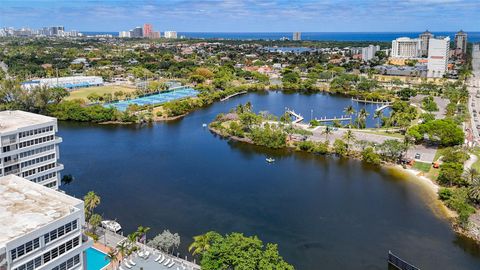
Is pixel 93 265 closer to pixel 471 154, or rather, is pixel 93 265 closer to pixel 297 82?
pixel 471 154

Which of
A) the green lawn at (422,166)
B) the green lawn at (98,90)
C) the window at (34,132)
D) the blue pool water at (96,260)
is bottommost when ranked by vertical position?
the blue pool water at (96,260)

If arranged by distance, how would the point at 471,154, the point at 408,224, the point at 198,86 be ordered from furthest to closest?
the point at 198,86 → the point at 471,154 → the point at 408,224

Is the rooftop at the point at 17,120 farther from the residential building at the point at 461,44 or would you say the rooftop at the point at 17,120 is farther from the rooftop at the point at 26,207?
the residential building at the point at 461,44

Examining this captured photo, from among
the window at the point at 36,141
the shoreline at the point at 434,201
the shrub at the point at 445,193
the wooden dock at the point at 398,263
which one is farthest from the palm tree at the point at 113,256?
the shrub at the point at 445,193

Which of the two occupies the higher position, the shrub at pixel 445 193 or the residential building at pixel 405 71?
the residential building at pixel 405 71

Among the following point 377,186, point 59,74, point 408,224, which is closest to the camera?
point 408,224

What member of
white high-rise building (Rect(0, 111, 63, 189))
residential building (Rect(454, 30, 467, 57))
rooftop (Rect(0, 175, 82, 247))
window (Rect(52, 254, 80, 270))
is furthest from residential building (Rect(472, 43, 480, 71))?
window (Rect(52, 254, 80, 270))

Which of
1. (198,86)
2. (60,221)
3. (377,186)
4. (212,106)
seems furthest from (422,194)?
(198,86)
